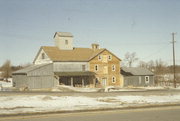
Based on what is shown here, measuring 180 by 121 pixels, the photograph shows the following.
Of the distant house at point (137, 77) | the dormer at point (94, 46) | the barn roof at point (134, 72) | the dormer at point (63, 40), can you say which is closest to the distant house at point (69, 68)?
the dormer at point (63, 40)

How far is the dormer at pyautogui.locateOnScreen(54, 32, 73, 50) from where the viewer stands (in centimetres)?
5419

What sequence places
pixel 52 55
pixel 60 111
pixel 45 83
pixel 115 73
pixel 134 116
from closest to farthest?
pixel 134 116
pixel 60 111
pixel 45 83
pixel 52 55
pixel 115 73

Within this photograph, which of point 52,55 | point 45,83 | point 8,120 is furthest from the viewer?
A: point 52,55

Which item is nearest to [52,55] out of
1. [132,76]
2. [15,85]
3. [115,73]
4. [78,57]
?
[78,57]

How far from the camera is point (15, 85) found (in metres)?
51.1

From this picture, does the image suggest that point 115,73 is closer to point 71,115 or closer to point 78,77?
point 78,77

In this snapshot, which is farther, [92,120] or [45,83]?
[45,83]

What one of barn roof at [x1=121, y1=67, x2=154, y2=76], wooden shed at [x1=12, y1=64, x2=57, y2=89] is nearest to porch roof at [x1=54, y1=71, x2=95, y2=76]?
wooden shed at [x1=12, y1=64, x2=57, y2=89]

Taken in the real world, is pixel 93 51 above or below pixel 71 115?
above

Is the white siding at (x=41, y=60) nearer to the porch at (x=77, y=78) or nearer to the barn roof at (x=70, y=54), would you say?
the barn roof at (x=70, y=54)

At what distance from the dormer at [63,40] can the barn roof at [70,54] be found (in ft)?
4.19

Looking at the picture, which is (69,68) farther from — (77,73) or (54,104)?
(54,104)

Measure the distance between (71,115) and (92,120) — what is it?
1.58 m

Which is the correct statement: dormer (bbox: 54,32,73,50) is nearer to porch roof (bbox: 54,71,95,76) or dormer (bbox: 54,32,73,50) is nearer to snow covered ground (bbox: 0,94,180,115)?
porch roof (bbox: 54,71,95,76)
